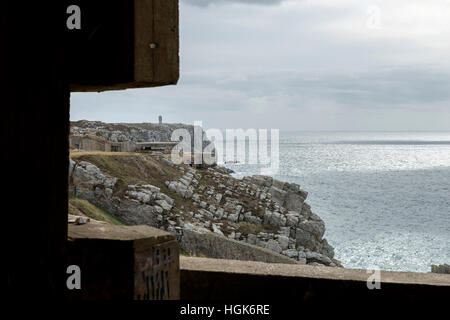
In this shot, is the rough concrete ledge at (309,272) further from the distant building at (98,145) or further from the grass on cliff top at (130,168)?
the distant building at (98,145)

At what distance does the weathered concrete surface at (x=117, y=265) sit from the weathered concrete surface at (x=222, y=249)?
21223 millimetres

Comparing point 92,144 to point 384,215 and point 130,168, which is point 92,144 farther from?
point 384,215

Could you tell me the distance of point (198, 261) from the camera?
2.66 metres

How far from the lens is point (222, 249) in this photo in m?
23.6

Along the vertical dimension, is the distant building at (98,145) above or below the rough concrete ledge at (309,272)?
above

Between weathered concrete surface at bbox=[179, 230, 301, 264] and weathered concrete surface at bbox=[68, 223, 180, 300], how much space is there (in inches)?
836

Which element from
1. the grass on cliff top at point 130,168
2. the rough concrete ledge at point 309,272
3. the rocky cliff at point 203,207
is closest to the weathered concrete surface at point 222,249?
the rocky cliff at point 203,207

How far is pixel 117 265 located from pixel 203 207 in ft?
99.5

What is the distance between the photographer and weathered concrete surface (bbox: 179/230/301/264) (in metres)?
23.0

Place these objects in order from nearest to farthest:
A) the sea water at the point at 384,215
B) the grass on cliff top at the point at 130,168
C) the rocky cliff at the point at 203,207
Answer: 1. the rocky cliff at the point at 203,207
2. the grass on cliff top at the point at 130,168
3. the sea water at the point at 384,215

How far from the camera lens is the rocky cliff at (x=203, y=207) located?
2522cm

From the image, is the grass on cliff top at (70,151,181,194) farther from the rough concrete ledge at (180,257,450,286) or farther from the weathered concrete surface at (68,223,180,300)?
the weathered concrete surface at (68,223,180,300)

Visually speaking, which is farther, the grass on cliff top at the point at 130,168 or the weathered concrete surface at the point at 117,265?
the grass on cliff top at the point at 130,168
